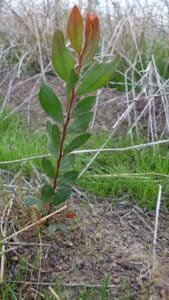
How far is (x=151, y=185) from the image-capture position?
5.35 feet

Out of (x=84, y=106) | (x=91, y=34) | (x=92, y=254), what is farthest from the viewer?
(x=92, y=254)

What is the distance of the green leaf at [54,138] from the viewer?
1159 millimetres

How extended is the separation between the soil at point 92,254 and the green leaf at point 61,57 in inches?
15.1

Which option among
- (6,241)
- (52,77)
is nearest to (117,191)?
(6,241)

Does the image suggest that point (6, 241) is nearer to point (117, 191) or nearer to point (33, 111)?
point (117, 191)

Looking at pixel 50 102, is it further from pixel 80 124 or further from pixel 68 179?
pixel 68 179

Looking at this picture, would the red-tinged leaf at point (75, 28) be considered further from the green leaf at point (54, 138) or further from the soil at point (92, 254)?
the soil at point (92, 254)

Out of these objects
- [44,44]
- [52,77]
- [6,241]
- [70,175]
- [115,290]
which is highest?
[44,44]

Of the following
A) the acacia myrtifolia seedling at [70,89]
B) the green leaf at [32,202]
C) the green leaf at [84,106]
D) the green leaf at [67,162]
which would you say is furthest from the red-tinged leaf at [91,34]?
the green leaf at [32,202]

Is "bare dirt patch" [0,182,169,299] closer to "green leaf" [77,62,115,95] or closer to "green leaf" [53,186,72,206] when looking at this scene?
"green leaf" [53,186,72,206]

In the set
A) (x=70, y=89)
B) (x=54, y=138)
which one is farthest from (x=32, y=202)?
(x=70, y=89)

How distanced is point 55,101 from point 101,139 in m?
0.91

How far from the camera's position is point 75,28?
1.07 meters

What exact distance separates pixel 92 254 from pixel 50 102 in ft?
1.31
